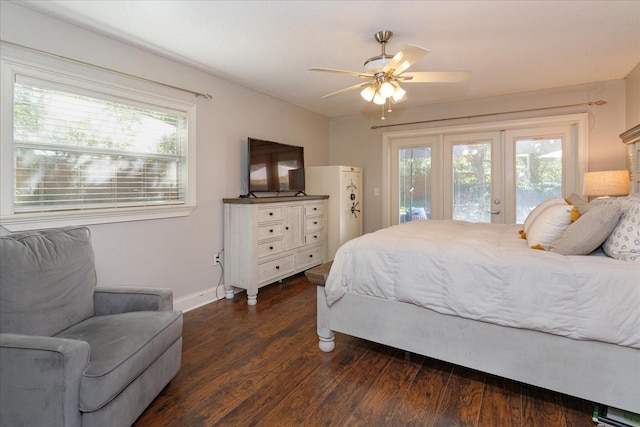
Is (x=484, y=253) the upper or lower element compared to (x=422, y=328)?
upper

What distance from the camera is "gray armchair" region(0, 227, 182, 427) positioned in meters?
1.31

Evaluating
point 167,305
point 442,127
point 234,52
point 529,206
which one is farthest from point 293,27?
point 529,206

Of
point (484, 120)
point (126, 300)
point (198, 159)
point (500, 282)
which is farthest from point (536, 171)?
point (126, 300)

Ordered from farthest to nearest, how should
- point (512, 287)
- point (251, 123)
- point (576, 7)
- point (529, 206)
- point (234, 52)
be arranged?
point (529, 206) < point (251, 123) < point (234, 52) < point (576, 7) < point (512, 287)

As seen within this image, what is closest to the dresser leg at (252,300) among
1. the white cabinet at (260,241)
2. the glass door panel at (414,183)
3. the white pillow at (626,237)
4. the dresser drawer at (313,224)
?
the white cabinet at (260,241)

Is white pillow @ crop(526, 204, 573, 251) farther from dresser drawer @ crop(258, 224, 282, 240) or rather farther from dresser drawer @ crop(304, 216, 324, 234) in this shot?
dresser drawer @ crop(304, 216, 324, 234)

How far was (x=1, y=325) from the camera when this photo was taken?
1538 millimetres

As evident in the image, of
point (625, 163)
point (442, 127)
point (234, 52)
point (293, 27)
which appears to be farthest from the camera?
point (442, 127)

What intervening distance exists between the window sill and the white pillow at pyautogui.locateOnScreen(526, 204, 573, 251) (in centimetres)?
288

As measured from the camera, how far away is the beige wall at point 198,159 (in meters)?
2.35

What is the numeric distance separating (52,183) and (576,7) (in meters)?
3.83

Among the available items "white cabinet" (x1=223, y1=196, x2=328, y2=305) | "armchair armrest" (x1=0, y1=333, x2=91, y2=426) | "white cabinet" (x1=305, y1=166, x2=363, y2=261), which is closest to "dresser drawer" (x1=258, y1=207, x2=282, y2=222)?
"white cabinet" (x1=223, y1=196, x2=328, y2=305)

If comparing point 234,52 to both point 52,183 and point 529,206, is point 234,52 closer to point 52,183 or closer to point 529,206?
point 52,183

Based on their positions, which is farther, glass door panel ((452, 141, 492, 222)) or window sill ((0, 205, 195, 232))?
glass door panel ((452, 141, 492, 222))
